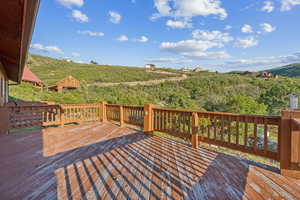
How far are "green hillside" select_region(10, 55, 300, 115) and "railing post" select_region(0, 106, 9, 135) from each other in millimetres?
5317

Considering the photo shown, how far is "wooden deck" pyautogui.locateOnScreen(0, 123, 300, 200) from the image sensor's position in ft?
5.86

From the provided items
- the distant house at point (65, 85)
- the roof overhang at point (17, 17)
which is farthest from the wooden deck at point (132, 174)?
the distant house at point (65, 85)

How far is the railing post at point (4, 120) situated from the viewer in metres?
4.26

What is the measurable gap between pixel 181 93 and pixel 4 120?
1440 centimetres

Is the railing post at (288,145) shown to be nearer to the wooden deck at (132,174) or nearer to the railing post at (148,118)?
the wooden deck at (132,174)

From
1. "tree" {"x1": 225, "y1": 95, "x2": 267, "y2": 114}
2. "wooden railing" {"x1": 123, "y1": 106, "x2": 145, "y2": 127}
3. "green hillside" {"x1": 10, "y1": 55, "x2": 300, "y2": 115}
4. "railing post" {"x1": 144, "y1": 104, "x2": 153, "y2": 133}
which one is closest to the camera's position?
"railing post" {"x1": 144, "y1": 104, "x2": 153, "y2": 133}

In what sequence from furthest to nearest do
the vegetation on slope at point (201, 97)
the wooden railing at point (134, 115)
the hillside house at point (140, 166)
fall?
the vegetation on slope at point (201, 97)
the wooden railing at point (134, 115)
the hillside house at point (140, 166)

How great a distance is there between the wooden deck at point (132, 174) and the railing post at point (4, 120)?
45.1 inches

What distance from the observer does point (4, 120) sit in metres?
4.38

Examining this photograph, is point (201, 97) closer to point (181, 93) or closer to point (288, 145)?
point (181, 93)

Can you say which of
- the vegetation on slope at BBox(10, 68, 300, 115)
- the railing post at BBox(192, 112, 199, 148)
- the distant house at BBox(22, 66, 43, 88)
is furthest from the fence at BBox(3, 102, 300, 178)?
the distant house at BBox(22, 66, 43, 88)

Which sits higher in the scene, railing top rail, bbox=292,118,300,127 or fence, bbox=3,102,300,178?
railing top rail, bbox=292,118,300,127

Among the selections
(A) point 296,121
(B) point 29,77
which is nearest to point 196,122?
(A) point 296,121

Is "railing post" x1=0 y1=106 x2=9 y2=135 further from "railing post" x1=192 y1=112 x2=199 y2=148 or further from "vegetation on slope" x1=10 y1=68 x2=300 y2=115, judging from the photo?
"vegetation on slope" x1=10 y1=68 x2=300 y2=115
